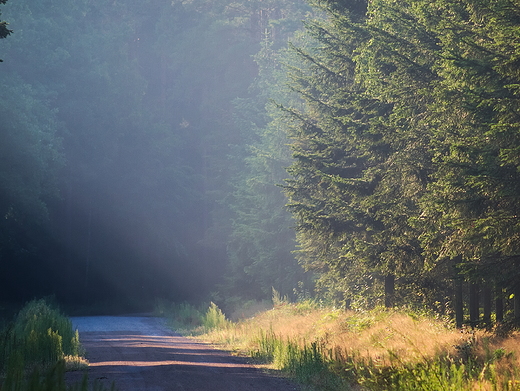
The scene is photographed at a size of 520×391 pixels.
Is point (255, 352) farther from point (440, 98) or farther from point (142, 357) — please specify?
point (440, 98)

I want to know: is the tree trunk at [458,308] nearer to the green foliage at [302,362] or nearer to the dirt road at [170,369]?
the green foliage at [302,362]

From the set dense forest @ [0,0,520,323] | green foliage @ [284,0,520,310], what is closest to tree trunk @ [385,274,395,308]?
dense forest @ [0,0,520,323]

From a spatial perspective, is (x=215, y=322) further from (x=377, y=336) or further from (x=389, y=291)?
(x=377, y=336)

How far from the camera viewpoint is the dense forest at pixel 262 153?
1192 centimetres

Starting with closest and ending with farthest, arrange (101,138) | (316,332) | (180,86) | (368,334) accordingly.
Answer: (368,334), (316,332), (101,138), (180,86)

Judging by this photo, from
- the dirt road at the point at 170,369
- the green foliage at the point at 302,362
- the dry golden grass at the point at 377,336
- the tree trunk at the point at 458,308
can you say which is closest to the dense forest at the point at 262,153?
the tree trunk at the point at 458,308

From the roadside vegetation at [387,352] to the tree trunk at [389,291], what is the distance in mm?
813

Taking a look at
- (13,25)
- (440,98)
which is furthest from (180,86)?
(440,98)

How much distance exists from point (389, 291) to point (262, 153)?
23781 millimetres

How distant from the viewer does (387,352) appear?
11.9 meters

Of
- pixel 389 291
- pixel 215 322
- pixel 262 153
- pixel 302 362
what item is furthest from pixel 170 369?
pixel 262 153

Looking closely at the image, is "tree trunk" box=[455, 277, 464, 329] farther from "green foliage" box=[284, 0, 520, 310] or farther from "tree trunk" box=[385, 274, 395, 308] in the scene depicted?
"tree trunk" box=[385, 274, 395, 308]

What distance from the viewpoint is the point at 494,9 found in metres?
10.9

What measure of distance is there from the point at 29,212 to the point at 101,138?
15177 mm
